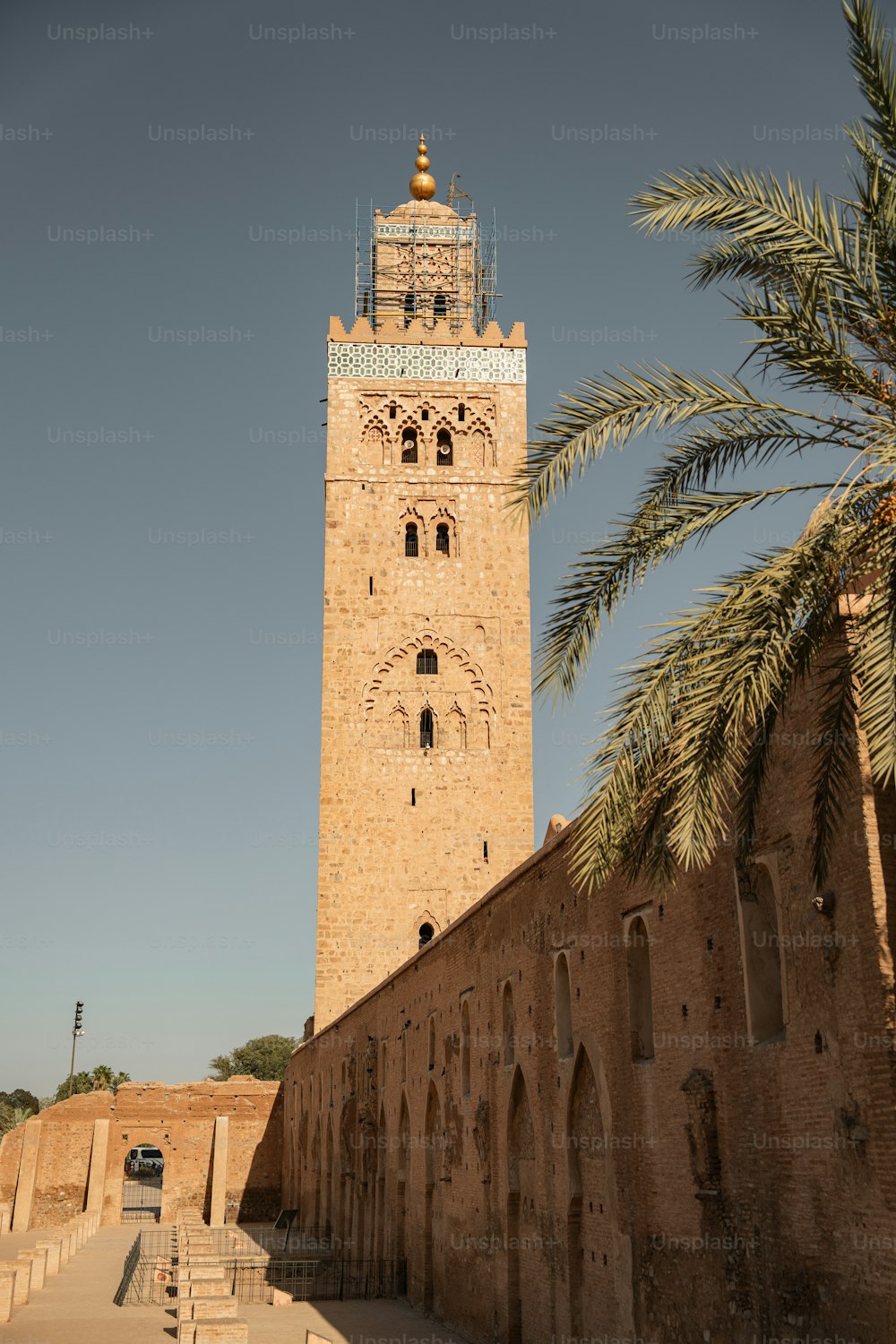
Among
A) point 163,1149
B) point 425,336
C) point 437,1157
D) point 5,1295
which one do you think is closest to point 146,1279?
point 5,1295

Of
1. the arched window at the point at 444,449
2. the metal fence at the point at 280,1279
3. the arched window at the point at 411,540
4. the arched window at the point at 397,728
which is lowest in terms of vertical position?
the metal fence at the point at 280,1279

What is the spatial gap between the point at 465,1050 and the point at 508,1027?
6.54 ft

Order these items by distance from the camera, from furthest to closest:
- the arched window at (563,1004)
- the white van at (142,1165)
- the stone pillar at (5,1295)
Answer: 1. the white van at (142,1165)
2. the stone pillar at (5,1295)
3. the arched window at (563,1004)

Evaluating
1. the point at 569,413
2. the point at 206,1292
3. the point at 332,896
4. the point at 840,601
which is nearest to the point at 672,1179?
the point at 840,601

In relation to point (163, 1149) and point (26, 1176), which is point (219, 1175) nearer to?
point (163, 1149)

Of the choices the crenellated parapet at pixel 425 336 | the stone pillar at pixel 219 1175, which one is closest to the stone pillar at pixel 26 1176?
the stone pillar at pixel 219 1175

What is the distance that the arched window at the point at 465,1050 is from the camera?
14859mm

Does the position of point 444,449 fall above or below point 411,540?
above

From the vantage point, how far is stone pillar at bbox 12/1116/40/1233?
32.2 metres

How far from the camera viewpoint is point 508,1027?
13.2 meters

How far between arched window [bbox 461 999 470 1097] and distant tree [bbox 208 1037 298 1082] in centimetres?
6547

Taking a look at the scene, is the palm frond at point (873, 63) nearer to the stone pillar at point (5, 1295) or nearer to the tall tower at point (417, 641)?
the stone pillar at point (5, 1295)

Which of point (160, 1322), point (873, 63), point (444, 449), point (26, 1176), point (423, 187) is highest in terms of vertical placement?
point (423, 187)

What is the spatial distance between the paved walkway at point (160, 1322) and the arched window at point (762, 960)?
858 cm
